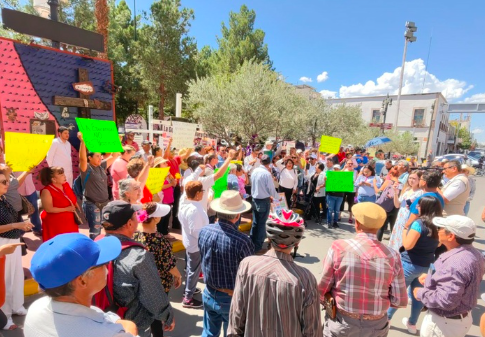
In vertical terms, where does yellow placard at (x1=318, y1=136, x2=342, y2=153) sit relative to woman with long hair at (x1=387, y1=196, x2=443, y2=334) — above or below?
above

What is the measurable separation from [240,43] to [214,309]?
2909 centimetres

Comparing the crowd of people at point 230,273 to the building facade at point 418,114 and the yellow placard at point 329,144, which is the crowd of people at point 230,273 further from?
the building facade at point 418,114

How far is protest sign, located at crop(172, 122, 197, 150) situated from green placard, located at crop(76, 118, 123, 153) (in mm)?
1520

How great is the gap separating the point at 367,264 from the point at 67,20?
2633 centimetres

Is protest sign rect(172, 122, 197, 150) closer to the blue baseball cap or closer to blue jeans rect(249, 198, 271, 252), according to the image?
blue jeans rect(249, 198, 271, 252)

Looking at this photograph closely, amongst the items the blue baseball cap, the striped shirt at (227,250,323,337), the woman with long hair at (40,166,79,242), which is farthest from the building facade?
the blue baseball cap

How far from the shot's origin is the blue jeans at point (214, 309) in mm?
2529

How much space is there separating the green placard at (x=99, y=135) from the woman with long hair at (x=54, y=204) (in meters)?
1.26

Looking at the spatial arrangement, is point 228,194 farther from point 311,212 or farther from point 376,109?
point 376,109

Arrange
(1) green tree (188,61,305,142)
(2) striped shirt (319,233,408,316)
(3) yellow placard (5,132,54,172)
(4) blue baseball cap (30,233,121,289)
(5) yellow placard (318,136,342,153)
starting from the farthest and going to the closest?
(1) green tree (188,61,305,142) < (5) yellow placard (318,136,342,153) < (3) yellow placard (5,132,54,172) < (2) striped shirt (319,233,408,316) < (4) blue baseball cap (30,233,121,289)

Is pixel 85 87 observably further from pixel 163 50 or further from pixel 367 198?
pixel 163 50

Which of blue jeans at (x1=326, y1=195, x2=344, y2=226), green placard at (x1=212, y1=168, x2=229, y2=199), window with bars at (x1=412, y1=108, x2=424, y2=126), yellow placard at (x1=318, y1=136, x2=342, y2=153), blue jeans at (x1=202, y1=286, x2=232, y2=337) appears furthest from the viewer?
window with bars at (x1=412, y1=108, x2=424, y2=126)

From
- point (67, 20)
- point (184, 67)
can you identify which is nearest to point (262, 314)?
point (184, 67)

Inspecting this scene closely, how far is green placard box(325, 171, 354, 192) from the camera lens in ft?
22.6
